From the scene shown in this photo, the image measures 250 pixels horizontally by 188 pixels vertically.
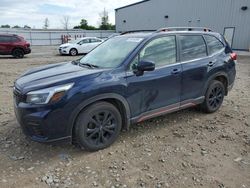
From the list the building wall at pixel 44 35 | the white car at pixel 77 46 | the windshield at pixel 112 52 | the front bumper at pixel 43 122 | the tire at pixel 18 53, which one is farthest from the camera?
the building wall at pixel 44 35

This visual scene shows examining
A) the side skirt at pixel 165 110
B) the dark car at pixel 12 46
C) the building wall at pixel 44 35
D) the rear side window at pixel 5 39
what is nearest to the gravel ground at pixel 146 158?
the side skirt at pixel 165 110

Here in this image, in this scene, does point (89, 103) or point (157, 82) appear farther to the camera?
point (157, 82)

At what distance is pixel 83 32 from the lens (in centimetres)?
4022

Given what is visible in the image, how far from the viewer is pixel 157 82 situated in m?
4.12

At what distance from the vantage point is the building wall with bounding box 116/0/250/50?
859 inches

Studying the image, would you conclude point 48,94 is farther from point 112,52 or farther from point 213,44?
point 213,44

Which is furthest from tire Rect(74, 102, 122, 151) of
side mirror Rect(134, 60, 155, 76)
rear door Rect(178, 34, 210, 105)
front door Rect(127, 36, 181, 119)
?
rear door Rect(178, 34, 210, 105)

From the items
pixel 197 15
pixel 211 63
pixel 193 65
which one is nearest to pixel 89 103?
pixel 193 65

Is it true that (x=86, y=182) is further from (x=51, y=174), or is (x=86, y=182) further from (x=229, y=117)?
(x=229, y=117)

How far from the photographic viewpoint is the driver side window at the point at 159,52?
13.2 ft

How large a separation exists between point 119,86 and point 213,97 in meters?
2.53

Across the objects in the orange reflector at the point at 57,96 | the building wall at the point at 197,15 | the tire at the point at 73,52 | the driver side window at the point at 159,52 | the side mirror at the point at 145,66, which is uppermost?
the building wall at the point at 197,15

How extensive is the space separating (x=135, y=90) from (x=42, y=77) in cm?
140

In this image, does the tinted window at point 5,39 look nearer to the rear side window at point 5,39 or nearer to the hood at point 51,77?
the rear side window at point 5,39
